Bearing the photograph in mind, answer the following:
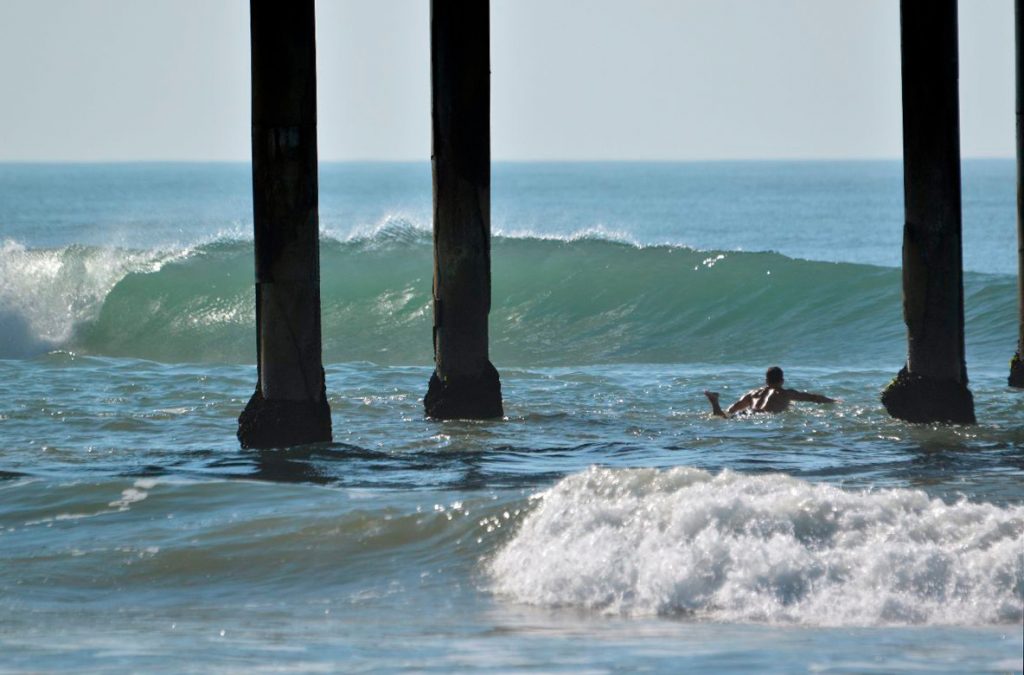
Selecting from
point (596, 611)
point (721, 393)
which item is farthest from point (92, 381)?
point (596, 611)

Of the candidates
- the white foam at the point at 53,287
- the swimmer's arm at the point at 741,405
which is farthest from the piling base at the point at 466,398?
the white foam at the point at 53,287

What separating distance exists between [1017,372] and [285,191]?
6.35 metres

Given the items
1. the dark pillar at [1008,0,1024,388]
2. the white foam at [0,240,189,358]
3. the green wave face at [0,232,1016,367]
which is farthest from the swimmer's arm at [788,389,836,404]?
the white foam at [0,240,189,358]

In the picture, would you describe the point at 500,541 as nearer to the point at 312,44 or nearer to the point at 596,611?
the point at 596,611

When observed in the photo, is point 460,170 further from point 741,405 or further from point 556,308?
point 556,308

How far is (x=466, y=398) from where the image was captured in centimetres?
1193

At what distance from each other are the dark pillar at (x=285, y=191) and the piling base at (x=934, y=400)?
384cm

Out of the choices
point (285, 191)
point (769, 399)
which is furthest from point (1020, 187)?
point (285, 191)

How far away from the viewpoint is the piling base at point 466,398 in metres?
11.9

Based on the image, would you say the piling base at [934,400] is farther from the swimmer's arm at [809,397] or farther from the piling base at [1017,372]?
the piling base at [1017,372]

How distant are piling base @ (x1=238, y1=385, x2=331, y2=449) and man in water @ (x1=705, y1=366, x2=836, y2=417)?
324cm

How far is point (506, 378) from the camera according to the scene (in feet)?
51.0

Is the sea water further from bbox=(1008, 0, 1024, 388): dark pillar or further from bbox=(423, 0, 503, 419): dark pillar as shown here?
bbox=(423, 0, 503, 419): dark pillar

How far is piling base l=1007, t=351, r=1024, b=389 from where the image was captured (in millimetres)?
13875
